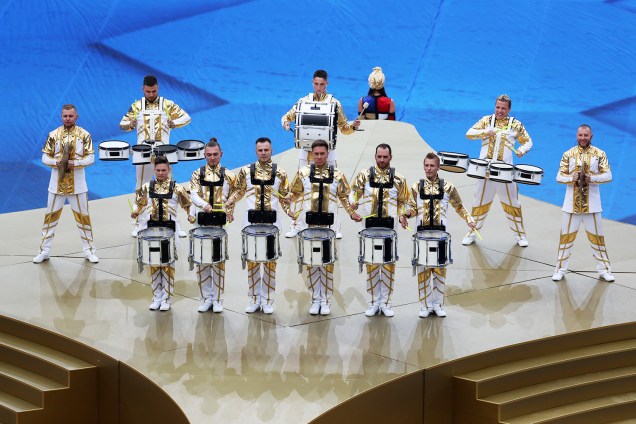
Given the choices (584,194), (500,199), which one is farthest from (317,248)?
(500,199)

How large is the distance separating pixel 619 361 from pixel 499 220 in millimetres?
3546

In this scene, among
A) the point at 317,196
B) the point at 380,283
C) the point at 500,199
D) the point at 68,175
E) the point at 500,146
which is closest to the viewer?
the point at 317,196

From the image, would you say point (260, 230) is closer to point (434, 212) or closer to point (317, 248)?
point (317, 248)

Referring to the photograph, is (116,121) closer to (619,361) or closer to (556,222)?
(556,222)

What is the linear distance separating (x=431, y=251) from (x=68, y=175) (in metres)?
3.82

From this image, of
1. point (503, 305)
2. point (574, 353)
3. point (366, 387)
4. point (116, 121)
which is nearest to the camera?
point (366, 387)

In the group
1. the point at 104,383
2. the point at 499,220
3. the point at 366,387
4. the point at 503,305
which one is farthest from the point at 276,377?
the point at 499,220

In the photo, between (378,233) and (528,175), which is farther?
(528,175)

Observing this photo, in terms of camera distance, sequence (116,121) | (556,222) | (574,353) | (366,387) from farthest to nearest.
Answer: (116,121) → (556,222) → (574,353) → (366,387)

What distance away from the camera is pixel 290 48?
20.0m

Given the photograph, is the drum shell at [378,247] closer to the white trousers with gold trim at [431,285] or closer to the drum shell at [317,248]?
the drum shell at [317,248]

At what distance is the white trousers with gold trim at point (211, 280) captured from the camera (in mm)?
9734

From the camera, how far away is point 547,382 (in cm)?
900

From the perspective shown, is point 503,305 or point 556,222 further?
point 556,222
